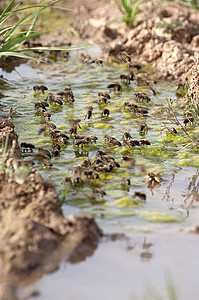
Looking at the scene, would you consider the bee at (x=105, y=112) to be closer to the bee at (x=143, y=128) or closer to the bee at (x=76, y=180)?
the bee at (x=143, y=128)

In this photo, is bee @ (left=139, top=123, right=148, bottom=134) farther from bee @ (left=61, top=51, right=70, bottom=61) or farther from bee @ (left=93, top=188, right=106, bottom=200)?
bee @ (left=61, top=51, right=70, bottom=61)

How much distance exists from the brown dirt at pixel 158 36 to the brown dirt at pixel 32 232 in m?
4.74

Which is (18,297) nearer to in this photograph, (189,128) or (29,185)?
(29,185)

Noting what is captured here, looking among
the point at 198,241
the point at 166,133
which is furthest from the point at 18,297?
the point at 166,133

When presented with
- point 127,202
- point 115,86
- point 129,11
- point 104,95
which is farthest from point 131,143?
point 129,11

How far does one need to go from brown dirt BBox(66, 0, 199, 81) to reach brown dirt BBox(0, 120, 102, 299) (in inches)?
187

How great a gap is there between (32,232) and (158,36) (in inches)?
275

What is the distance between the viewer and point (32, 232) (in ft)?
11.9

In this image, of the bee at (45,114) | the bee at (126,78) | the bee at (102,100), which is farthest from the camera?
the bee at (126,78)

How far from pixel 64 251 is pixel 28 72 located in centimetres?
596

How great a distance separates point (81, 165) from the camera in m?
5.20

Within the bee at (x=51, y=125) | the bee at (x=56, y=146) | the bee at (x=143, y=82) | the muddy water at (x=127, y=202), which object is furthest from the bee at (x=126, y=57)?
the bee at (x=56, y=146)

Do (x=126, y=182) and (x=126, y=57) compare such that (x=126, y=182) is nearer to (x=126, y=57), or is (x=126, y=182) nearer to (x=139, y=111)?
(x=139, y=111)

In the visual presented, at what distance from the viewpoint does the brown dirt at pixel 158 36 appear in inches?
357
